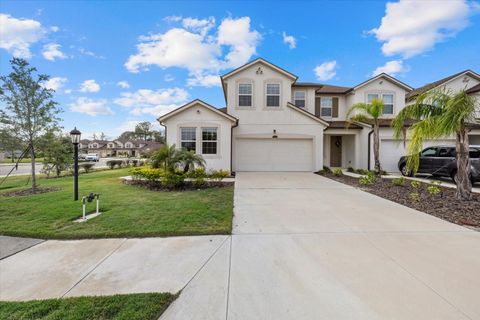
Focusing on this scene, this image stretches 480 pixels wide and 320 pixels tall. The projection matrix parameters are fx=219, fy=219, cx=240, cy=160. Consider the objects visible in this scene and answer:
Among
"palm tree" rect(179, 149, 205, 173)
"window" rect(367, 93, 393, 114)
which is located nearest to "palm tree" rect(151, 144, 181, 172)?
"palm tree" rect(179, 149, 205, 173)

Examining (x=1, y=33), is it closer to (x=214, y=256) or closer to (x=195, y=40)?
(x=195, y=40)

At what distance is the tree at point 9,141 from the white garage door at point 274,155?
34.7 ft

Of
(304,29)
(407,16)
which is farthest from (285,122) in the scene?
(407,16)

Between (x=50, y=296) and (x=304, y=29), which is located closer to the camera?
(x=50, y=296)

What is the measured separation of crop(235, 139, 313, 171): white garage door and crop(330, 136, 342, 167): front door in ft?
11.9

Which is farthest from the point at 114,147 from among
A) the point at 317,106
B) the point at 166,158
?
the point at 166,158

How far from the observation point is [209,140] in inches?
528

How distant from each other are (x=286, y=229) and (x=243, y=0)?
518 inches

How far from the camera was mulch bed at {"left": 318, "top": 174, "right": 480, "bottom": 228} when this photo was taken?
5.59 m

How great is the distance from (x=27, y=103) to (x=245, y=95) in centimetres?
1072

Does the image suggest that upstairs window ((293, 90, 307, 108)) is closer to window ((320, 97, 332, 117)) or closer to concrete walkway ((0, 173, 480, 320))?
window ((320, 97, 332, 117))

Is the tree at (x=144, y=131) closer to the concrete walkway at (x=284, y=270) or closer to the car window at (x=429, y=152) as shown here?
the car window at (x=429, y=152)

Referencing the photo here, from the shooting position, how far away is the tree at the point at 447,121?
6598 millimetres

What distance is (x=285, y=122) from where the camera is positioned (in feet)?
47.6
